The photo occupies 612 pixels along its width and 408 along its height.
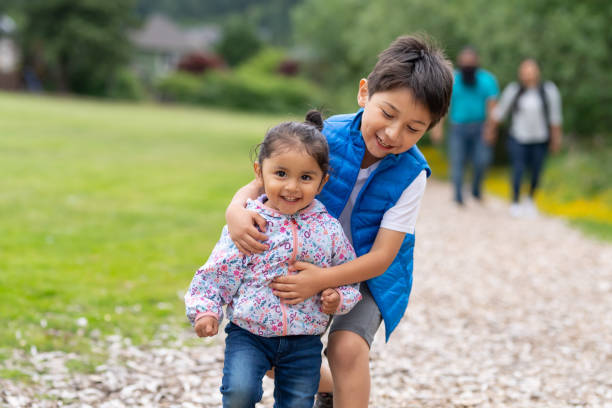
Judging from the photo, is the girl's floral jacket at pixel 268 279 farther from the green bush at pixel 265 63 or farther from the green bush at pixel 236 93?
the green bush at pixel 265 63

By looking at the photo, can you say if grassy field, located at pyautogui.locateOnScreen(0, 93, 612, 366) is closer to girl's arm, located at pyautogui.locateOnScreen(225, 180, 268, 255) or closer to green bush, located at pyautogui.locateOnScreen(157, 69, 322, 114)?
girl's arm, located at pyautogui.locateOnScreen(225, 180, 268, 255)

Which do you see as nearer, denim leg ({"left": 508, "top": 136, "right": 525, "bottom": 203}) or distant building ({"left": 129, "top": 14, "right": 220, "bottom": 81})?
denim leg ({"left": 508, "top": 136, "right": 525, "bottom": 203})

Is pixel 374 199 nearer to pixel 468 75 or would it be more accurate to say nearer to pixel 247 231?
pixel 247 231

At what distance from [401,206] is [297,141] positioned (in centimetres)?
54

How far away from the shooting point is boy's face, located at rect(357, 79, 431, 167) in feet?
8.20

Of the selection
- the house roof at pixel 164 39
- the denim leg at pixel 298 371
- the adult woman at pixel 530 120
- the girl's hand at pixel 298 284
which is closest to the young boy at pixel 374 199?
the girl's hand at pixel 298 284

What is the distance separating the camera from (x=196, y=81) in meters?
54.2

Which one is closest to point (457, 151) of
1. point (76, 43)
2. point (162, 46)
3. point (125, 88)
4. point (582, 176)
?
point (582, 176)

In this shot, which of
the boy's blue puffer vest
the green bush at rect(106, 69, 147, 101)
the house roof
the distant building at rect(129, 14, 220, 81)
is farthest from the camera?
the house roof

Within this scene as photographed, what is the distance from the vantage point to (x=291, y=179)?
2389mm

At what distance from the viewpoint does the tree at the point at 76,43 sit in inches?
1708

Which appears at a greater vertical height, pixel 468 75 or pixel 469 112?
pixel 468 75

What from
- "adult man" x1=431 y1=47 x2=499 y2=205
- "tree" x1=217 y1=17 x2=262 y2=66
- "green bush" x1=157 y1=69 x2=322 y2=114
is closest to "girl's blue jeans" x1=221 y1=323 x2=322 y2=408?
"adult man" x1=431 y1=47 x2=499 y2=205

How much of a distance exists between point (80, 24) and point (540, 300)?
43.6 metres
